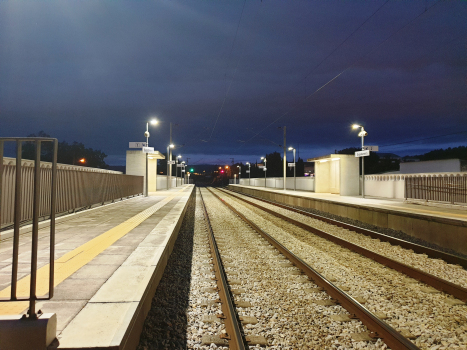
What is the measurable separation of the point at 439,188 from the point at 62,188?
1803 cm

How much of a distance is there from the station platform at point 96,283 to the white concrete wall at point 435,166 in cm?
3886

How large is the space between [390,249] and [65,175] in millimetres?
10691

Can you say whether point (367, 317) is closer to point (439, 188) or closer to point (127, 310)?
point (127, 310)

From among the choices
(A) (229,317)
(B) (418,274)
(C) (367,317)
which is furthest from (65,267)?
(B) (418,274)

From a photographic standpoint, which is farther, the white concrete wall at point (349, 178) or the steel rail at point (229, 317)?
the white concrete wall at point (349, 178)

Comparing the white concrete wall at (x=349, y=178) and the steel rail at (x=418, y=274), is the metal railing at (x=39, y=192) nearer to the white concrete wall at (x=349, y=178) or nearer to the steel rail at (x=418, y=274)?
the steel rail at (x=418, y=274)

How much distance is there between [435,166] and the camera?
3847 centimetres

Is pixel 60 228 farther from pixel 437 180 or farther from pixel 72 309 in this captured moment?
pixel 437 180

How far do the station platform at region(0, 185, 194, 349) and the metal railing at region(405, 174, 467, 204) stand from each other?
15.2 m

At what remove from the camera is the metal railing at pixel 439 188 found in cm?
1591

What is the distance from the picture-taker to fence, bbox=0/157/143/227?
26.1 feet

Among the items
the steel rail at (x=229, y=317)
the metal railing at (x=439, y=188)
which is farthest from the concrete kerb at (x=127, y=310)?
the metal railing at (x=439, y=188)

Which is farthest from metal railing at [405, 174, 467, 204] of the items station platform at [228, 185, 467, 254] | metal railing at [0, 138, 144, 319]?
metal railing at [0, 138, 144, 319]

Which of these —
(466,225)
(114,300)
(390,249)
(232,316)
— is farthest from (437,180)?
(114,300)
